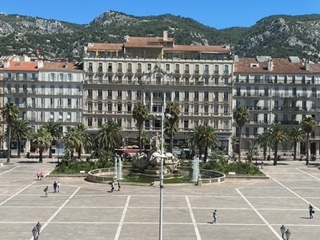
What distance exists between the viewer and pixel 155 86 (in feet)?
400

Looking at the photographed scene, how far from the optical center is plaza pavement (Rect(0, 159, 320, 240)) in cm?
4541

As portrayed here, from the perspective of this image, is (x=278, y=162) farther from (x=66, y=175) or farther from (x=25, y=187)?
(x=25, y=187)

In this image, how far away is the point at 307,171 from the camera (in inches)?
3661

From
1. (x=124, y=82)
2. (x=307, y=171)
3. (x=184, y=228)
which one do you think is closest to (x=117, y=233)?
(x=184, y=228)

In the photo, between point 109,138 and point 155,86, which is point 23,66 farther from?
point 109,138

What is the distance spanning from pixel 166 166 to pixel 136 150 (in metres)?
35.4

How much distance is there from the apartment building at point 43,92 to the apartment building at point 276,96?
3257cm

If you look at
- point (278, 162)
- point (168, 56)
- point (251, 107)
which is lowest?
point (278, 162)

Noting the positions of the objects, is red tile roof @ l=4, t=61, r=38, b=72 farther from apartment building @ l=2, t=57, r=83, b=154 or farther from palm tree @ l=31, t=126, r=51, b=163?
palm tree @ l=31, t=126, r=51, b=163

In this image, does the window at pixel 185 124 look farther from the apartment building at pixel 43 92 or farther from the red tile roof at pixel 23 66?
the red tile roof at pixel 23 66

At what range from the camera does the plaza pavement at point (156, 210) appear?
1788 inches

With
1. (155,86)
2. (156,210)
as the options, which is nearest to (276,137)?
(155,86)

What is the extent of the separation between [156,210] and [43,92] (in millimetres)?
70820

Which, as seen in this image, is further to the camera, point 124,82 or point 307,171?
point 124,82
